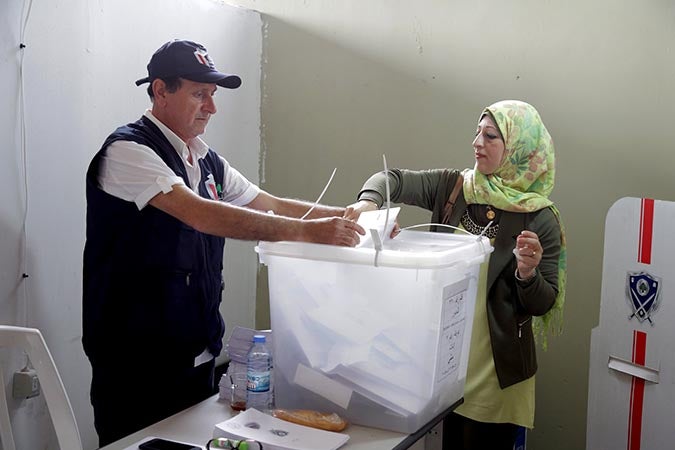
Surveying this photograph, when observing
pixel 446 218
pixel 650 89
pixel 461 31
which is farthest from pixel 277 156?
pixel 650 89

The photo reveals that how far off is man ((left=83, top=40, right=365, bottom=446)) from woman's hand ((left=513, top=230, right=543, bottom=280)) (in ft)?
2.36

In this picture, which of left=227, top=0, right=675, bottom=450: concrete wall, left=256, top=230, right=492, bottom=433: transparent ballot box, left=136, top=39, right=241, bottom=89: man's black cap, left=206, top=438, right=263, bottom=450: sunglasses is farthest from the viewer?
left=227, top=0, right=675, bottom=450: concrete wall

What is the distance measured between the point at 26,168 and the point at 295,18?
1586 millimetres

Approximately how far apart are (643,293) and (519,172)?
555mm

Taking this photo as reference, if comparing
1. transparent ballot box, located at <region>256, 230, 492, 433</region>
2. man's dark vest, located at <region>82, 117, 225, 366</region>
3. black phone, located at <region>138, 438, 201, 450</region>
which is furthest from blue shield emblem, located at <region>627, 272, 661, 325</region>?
black phone, located at <region>138, 438, 201, 450</region>

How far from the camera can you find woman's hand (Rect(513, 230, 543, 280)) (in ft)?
7.06

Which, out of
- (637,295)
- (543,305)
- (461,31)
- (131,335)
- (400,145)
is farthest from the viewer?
(400,145)

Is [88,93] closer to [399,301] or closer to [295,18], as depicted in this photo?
[295,18]

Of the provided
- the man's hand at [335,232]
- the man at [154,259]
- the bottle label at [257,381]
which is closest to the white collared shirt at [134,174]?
the man at [154,259]

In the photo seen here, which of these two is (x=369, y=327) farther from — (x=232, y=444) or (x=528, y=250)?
(x=528, y=250)

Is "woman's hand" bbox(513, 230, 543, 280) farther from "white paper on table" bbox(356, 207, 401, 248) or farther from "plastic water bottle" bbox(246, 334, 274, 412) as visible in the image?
"plastic water bottle" bbox(246, 334, 274, 412)

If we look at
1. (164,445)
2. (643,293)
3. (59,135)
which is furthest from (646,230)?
(59,135)

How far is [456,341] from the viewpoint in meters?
1.85

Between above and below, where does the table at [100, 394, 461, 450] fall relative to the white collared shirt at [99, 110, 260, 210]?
below
